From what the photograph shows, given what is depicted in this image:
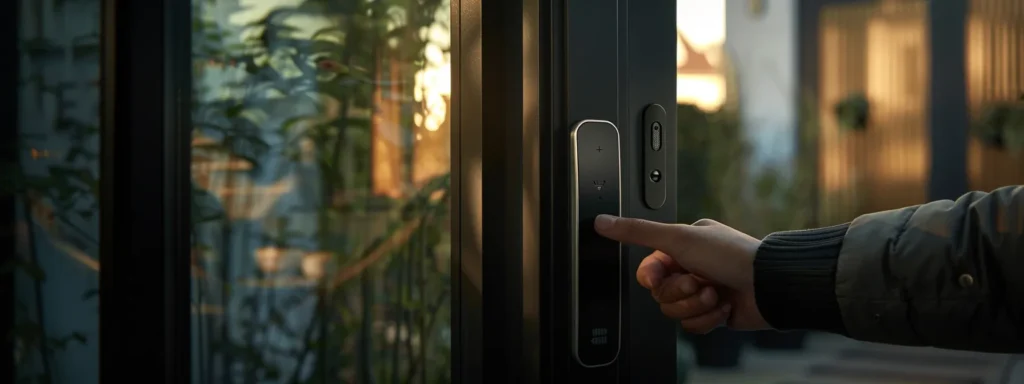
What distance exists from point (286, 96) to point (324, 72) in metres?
0.06

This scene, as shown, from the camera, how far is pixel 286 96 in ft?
3.52

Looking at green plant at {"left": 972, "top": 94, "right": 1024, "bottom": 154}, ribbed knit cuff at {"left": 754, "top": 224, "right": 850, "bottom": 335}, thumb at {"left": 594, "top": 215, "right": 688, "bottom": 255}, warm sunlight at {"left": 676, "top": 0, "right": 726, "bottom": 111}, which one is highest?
warm sunlight at {"left": 676, "top": 0, "right": 726, "bottom": 111}

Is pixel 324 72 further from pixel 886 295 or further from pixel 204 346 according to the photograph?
pixel 886 295

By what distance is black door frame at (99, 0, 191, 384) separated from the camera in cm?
110

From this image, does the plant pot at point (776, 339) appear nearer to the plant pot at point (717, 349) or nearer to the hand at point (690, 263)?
the plant pot at point (717, 349)

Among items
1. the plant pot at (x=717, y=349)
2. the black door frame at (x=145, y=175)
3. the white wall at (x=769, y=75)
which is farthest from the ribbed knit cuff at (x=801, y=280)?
the plant pot at (x=717, y=349)

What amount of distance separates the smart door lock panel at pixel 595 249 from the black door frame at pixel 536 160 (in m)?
0.01

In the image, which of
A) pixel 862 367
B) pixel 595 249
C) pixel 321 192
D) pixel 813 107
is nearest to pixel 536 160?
pixel 595 249

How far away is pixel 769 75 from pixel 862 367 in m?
1.45

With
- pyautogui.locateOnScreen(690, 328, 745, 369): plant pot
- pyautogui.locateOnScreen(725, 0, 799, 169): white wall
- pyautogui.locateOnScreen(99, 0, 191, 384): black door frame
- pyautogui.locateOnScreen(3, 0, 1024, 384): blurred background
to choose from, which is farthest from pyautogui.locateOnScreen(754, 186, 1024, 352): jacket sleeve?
pyautogui.locateOnScreen(690, 328, 745, 369): plant pot

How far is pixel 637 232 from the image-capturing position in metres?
0.78

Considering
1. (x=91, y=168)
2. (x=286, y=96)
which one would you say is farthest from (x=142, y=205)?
(x=286, y=96)

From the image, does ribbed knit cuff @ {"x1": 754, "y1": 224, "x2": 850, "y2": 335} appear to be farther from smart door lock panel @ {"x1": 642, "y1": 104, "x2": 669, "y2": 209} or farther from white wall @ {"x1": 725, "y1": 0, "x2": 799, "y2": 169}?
white wall @ {"x1": 725, "y1": 0, "x2": 799, "y2": 169}

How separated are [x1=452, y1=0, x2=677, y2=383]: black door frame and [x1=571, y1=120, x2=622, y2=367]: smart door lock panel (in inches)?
0.5
